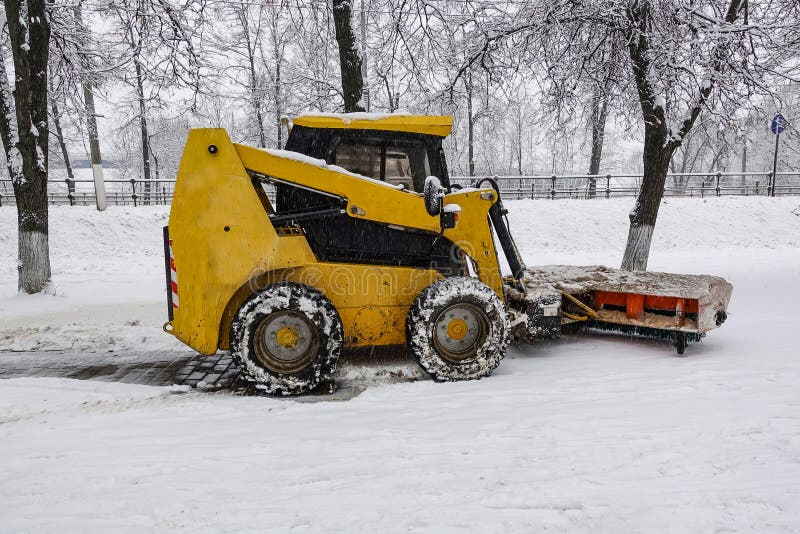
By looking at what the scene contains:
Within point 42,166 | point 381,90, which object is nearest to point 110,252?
point 42,166

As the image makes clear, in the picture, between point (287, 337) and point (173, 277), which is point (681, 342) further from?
point (173, 277)

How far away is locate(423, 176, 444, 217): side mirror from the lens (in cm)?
421

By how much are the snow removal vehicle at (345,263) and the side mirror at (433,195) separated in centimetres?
1

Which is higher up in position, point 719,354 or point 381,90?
point 381,90

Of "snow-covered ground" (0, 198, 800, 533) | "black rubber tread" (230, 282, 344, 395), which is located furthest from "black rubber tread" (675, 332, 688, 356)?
"black rubber tread" (230, 282, 344, 395)

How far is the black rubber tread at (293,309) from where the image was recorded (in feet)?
13.6

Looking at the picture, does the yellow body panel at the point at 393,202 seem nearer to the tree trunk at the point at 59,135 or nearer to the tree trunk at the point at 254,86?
the tree trunk at the point at 59,135

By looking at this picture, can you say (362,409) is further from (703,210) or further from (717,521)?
(703,210)

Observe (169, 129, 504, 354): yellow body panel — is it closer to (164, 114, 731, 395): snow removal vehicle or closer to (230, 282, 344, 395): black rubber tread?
(164, 114, 731, 395): snow removal vehicle

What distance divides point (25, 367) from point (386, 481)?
4303mm

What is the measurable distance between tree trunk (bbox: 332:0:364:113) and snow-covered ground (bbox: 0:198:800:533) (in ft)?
15.5

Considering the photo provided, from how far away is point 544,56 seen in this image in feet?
25.8

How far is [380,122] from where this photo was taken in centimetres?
461

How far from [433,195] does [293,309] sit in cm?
145
